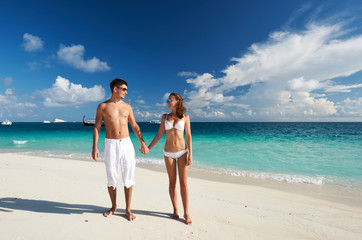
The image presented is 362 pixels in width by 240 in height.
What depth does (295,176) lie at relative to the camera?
8844 mm

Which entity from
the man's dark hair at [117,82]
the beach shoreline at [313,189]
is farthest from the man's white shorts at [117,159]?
the beach shoreline at [313,189]

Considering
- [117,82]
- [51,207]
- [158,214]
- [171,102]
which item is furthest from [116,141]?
[51,207]

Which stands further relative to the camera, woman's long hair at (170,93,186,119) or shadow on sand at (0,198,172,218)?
shadow on sand at (0,198,172,218)

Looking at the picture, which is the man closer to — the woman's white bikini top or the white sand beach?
the white sand beach

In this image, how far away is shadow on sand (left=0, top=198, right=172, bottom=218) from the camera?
371cm

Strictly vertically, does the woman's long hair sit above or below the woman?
above

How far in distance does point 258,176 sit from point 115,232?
25.8 feet

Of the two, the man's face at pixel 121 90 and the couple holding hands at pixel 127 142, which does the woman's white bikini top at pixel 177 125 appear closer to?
the couple holding hands at pixel 127 142

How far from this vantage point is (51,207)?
3.91 metres

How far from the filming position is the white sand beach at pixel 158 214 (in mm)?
3047

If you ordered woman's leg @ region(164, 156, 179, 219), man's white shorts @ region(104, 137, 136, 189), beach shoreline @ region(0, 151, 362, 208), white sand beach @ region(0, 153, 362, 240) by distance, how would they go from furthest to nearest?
beach shoreline @ region(0, 151, 362, 208)
woman's leg @ region(164, 156, 179, 219)
man's white shorts @ region(104, 137, 136, 189)
white sand beach @ region(0, 153, 362, 240)

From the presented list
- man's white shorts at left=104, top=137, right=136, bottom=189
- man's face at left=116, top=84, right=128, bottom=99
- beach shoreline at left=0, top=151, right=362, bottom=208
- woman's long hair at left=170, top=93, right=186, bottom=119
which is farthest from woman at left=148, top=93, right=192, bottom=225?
beach shoreline at left=0, top=151, right=362, bottom=208

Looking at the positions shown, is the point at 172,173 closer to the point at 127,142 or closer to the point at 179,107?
the point at 127,142

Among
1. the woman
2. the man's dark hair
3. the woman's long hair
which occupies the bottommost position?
the woman
